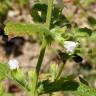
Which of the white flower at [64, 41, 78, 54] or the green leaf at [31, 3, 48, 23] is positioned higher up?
the green leaf at [31, 3, 48, 23]

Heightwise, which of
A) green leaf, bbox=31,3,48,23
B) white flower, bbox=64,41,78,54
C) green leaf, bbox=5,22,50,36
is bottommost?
white flower, bbox=64,41,78,54

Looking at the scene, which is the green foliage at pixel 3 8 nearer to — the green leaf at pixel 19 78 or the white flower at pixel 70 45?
the green leaf at pixel 19 78

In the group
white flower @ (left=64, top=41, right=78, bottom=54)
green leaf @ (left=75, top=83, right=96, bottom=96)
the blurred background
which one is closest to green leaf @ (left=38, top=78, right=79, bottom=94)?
green leaf @ (left=75, top=83, right=96, bottom=96)

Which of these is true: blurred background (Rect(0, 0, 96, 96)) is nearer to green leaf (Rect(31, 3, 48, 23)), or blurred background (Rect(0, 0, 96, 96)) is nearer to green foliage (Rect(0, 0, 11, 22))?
green foliage (Rect(0, 0, 11, 22))

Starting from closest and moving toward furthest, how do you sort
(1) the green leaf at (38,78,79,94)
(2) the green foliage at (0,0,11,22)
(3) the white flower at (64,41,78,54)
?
(3) the white flower at (64,41,78,54)
(1) the green leaf at (38,78,79,94)
(2) the green foliage at (0,0,11,22)

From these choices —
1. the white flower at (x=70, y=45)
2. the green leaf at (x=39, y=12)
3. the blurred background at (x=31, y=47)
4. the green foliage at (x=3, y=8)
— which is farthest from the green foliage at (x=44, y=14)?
the green foliage at (x=3, y=8)

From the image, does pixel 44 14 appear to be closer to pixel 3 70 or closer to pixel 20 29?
pixel 3 70

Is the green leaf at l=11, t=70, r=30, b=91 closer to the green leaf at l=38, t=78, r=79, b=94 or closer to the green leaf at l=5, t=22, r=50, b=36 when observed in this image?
the green leaf at l=38, t=78, r=79, b=94

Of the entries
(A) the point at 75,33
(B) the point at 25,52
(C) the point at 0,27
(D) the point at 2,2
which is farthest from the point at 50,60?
(A) the point at 75,33

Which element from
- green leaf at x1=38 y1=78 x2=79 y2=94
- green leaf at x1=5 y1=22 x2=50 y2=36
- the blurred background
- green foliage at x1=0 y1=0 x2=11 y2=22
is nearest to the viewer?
green leaf at x1=5 y1=22 x2=50 y2=36

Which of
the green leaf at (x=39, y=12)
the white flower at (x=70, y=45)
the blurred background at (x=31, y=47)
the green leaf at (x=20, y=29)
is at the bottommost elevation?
the blurred background at (x=31, y=47)

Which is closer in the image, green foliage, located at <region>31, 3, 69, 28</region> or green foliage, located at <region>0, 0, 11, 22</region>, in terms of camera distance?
green foliage, located at <region>31, 3, 69, 28</region>
